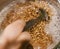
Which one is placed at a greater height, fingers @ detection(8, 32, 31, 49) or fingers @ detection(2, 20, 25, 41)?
fingers @ detection(2, 20, 25, 41)

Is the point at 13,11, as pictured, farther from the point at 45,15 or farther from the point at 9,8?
the point at 45,15

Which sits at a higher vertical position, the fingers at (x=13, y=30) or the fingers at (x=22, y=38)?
the fingers at (x=13, y=30)

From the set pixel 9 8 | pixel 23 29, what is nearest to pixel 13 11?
pixel 9 8

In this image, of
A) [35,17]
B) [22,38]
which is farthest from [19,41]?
[35,17]

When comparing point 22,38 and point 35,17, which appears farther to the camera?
point 35,17

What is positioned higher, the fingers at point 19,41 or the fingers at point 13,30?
the fingers at point 13,30

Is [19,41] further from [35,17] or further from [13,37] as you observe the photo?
[35,17]
